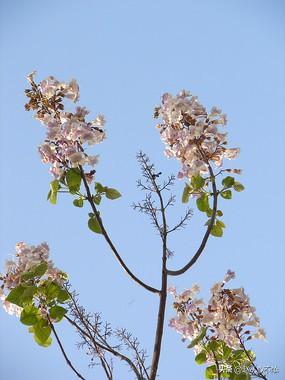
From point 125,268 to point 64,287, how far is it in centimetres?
44

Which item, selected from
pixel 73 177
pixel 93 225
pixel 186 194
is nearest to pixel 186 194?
pixel 186 194

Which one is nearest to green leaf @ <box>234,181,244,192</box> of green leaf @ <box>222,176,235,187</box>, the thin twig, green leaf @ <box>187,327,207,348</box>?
green leaf @ <box>222,176,235,187</box>

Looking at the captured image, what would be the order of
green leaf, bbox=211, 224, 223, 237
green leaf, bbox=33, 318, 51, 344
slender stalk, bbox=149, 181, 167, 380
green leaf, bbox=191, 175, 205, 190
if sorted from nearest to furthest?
slender stalk, bbox=149, 181, 167, 380 → green leaf, bbox=33, 318, 51, 344 → green leaf, bbox=191, 175, 205, 190 → green leaf, bbox=211, 224, 223, 237

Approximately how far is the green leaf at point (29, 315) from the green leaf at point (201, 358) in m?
0.82

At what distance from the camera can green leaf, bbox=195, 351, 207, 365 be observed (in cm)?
272

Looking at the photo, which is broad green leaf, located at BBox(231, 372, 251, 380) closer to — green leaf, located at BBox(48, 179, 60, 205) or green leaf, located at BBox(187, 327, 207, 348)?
green leaf, located at BBox(187, 327, 207, 348)

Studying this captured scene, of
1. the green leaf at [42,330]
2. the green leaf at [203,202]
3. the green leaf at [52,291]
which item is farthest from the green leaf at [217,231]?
the green leaf at [42,330]

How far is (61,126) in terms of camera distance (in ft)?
8.67

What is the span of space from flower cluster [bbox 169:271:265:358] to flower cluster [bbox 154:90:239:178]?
1.92 feet

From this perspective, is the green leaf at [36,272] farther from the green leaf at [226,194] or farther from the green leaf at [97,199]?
the green leaf at [226,194]

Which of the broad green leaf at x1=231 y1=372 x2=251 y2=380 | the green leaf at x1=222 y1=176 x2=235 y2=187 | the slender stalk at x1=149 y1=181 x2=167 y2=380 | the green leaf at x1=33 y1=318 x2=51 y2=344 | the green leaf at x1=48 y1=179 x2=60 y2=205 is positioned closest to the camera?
the slender stalk at x1=149 y1=181 x2=167 y2=380

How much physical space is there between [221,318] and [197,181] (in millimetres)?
691

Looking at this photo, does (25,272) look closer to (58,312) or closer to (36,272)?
(36,272)

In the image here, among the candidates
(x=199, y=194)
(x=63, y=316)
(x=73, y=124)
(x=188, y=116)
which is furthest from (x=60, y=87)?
(x=63, y=316)
